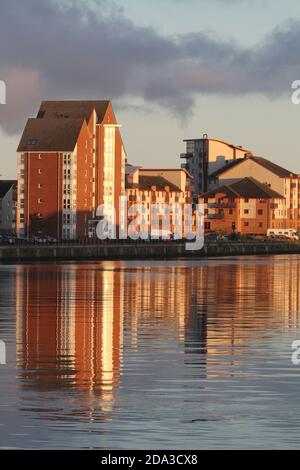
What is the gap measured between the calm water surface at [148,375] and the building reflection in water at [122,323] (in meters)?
0.05

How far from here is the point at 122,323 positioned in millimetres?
47531

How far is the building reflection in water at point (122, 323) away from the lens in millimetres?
31688

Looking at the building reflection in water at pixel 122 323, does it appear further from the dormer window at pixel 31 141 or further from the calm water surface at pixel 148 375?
the dormer window at pixel 31 141

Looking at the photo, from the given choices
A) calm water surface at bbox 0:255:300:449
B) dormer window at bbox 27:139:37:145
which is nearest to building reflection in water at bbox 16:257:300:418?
calm water surface at bbox 0:255:300:449

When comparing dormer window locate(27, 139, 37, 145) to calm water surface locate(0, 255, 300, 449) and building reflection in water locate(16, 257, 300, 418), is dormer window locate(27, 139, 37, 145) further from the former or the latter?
calm water surface locate(0, 255, 300, 449)

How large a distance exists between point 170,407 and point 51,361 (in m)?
8.49

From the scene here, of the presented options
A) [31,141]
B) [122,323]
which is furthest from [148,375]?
[31,141]

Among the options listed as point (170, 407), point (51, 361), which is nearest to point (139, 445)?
point (170, 407)

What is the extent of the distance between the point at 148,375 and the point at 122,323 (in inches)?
653

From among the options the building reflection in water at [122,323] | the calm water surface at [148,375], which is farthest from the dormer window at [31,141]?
the calm water surface at [148,375]

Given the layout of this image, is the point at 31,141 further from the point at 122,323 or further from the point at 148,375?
the point at 148,375

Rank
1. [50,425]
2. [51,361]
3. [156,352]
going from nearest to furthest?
1. [50,425]
2. [51,361]
3. [156,352]
